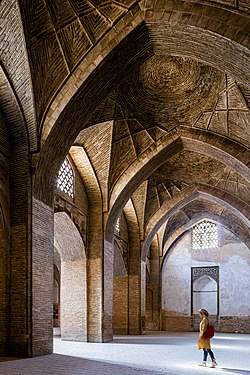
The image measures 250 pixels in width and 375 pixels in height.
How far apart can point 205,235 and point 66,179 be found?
1340cm

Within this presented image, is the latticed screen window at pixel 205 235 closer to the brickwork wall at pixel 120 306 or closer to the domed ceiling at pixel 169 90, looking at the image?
the brickwork wall at pixel 120 306

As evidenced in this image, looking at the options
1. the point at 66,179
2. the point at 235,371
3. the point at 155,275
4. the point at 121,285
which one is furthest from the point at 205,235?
the point at 235,371

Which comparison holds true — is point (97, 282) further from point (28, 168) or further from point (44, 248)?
point (28, 168)

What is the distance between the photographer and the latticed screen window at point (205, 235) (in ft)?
84.2

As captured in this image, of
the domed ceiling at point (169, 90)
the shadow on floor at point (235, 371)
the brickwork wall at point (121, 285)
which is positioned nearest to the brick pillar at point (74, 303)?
the brickwork wall at point (121, 285)

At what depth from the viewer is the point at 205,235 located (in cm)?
2586

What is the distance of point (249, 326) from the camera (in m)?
24.2

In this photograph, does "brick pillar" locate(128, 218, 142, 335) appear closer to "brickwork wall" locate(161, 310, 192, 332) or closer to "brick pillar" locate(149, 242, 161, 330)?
"brick pillar" locate(149, 242, 161, 330)

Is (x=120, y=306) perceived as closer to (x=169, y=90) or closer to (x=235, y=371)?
(x=169, y=90)

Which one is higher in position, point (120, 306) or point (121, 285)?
point (121, 285)

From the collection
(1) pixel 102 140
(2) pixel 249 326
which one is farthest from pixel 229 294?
(1) pixel 102 140

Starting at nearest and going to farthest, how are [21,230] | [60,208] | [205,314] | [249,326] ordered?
[205,314] → [21,230] → [60,208] → [249,326]

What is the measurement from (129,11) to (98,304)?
9.28m

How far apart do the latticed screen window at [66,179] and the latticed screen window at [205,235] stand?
42.4ft
